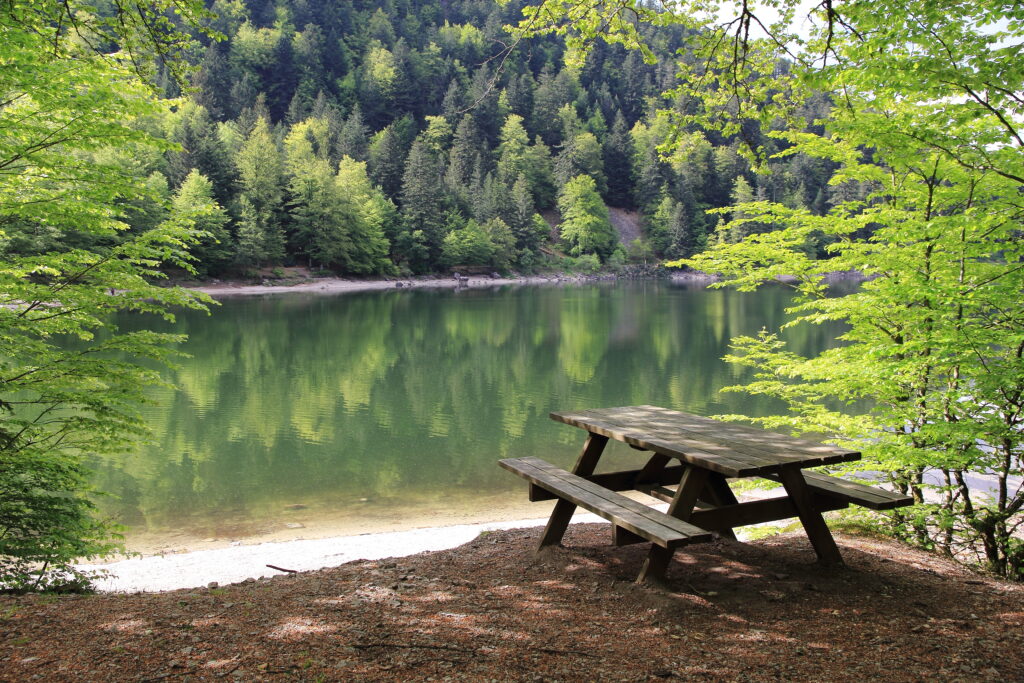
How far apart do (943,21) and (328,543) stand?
267 inches

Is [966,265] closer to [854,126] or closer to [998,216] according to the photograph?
[998,216]

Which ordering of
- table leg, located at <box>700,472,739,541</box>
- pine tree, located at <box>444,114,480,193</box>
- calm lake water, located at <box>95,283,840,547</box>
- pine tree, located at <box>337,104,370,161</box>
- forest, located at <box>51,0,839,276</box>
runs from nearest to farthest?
table leg, located at <box>700,472,739,541</box>
calm lake water, located at <box>95,283,840,547</box>
forest, located at <box>51,0,839,276</box>
pine tree, located at <box>337,104,370,161</box>
pine tree, located at <box>444,114,480,193</box>

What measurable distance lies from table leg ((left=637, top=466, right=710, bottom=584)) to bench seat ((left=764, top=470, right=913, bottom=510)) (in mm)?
463

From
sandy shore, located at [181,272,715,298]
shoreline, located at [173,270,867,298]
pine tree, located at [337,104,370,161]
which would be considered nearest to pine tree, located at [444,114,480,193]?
pine tree, located at [337,104,370,161]

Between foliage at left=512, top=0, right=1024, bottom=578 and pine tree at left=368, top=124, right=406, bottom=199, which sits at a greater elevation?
pine tree at left=368, top=124, right=406, bottom=199

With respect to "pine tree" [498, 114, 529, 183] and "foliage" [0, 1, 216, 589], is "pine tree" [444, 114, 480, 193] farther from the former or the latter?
"foliage" [0, 1, 216, 589]

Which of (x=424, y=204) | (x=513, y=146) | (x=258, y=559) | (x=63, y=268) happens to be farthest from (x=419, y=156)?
(x=63, y=268)

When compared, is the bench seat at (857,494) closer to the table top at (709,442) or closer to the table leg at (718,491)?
the table top at (709,442)

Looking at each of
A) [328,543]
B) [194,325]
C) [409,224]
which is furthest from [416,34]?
[328,543]

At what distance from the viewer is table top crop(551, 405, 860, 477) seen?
404cm

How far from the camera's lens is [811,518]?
4418mm

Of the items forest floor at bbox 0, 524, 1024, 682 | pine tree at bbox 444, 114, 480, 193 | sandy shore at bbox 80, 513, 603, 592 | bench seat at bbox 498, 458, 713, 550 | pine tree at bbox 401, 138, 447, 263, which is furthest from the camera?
pine tree at bbox 444, 114, 480, 193

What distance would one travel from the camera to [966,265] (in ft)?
17.6

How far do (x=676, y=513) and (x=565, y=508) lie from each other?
0.96 meters
